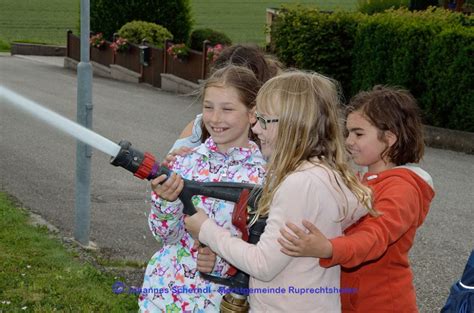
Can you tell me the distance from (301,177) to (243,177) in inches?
18.7

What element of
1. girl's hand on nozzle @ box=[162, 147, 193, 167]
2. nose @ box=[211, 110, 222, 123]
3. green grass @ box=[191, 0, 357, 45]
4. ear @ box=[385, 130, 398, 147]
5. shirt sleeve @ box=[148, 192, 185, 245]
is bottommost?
green grass @ box=[191, 0, 357, 45]

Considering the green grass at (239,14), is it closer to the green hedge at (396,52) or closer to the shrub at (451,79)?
the green hedge at (396,52)

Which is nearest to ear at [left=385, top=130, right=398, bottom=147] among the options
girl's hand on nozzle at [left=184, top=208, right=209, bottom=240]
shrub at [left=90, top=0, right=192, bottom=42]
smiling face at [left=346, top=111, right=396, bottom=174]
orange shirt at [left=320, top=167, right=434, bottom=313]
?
smiling face at [left=346, top=111, right=396, bottom=174]

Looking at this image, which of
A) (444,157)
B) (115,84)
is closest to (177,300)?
(444,157)

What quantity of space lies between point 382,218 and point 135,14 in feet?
77.4

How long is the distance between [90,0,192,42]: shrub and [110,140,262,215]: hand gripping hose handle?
2320 centimetres

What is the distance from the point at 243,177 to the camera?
3.04 metres

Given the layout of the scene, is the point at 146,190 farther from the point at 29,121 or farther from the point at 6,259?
the point at 29,121

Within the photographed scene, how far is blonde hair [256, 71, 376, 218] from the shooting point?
2.66 metres

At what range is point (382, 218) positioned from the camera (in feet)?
9.37

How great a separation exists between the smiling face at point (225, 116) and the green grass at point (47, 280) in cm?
192

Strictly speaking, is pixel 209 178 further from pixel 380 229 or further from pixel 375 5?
pixel 375 5

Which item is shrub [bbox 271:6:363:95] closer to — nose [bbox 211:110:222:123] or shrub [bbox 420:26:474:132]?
shrub [bbox 420:26:474:132]

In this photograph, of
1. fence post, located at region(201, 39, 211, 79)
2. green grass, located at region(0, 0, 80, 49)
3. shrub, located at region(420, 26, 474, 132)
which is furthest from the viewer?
green grass, located at region(0, 0, 80, 49)
